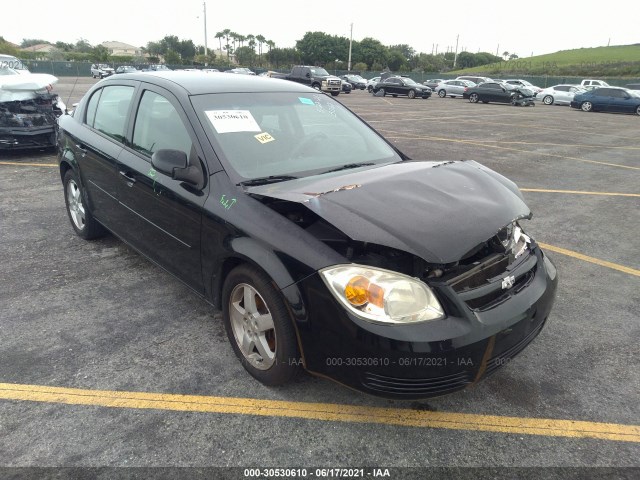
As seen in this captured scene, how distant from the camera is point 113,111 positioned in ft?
12.9

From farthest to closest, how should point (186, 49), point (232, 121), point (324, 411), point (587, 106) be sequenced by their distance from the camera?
point (186, 49) < point (587, 106) < point (232, 121) < point (324, 411)

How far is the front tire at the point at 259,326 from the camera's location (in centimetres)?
234

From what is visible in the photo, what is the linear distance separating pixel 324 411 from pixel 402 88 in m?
31.9

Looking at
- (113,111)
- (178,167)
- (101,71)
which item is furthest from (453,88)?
(101,71)

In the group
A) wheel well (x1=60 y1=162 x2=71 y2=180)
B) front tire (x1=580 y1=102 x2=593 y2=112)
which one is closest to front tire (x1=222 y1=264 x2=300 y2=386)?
wheel well (x1=60 y1=162 x2=71 y2=180)

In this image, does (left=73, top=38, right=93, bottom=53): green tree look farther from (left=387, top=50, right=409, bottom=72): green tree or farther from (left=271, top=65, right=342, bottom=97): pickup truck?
(left=271, top=65, right=342, bottom=97): pickup truck

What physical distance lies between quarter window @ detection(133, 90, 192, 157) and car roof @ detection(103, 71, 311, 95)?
0.14 meters

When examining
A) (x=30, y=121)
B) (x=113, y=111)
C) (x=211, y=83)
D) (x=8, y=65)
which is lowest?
(x=30, y=121)

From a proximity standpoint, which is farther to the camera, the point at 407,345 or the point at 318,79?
the point at 318,79

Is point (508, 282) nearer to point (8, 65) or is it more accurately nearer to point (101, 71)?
point (8, 65)

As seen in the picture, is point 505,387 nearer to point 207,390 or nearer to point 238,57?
point 207,390

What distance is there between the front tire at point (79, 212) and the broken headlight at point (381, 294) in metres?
3.25

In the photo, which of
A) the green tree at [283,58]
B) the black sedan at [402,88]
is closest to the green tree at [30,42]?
the green tree at [283,58]

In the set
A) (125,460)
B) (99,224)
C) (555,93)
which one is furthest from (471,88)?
(125,460)
